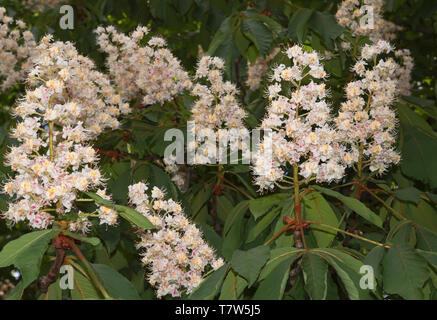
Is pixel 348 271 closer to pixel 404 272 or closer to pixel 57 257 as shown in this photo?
pixel 404 272

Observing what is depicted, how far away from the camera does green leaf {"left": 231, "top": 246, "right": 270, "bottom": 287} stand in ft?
5.36

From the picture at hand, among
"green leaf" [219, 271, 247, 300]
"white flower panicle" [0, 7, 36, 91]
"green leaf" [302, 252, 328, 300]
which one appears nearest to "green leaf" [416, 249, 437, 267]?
"green leaf" [302, 252, 328, 300]

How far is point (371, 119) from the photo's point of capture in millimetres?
2502

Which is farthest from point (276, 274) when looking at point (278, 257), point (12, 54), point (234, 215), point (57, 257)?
point (12, 54)

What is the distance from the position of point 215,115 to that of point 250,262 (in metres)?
1.32

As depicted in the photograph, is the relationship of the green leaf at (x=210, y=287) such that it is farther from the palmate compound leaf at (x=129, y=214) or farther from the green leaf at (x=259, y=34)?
the green leaf at (x=259, y=34)

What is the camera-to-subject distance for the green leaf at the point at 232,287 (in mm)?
1669

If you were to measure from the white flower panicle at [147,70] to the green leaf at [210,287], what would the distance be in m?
1.64

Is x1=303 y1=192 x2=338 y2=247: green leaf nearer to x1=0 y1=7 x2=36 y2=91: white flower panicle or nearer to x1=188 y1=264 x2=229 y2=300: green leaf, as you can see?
x1=188 y1=264 x2=229 y2=300: green leaf

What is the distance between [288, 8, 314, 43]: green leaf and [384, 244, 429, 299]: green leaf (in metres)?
1.43

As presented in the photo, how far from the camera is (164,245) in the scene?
2.14 meters
